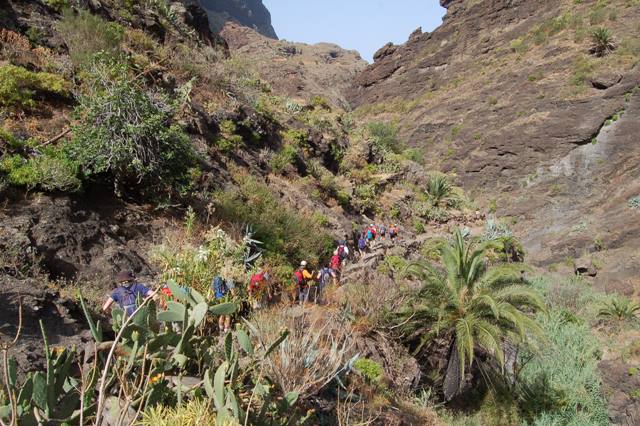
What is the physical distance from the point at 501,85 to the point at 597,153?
37.0 ft

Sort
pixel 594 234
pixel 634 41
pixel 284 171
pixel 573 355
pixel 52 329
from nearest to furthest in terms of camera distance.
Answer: pixel 52 329 < pixel 573 355 < pixel 284 171 < pixel 594 234 < pixel 634 41

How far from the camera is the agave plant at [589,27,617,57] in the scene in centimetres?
2523

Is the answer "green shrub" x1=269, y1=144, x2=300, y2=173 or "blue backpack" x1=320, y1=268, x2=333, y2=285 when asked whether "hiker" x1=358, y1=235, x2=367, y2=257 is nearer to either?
"green shrub" x1=269, y1=144, x2=300, y2=173

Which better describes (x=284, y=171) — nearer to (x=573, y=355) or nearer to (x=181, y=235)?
(x=181, y=235)

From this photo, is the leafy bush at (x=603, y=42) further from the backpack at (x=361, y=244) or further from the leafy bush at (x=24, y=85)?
the leafy bush at (x=24, y=85)

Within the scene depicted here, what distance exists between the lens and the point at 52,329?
430 centimetres

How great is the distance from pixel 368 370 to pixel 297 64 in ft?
107

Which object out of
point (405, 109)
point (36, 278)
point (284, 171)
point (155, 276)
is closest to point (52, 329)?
point (36, 278)

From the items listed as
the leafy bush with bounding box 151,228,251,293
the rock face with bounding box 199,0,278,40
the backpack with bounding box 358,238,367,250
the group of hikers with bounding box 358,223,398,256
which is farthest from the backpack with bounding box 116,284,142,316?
the rock face with bounding box 199,0,278,40

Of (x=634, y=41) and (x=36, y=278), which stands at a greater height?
(x=634, y=41)

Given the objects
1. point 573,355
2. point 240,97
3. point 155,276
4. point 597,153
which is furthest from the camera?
point 597,153

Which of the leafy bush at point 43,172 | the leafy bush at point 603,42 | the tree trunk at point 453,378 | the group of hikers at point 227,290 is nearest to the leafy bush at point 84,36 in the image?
the leafy bush at point 43,172

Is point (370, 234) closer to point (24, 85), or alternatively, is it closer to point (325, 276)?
point (325, 276)

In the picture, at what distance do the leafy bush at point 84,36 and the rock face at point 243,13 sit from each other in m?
70.6
